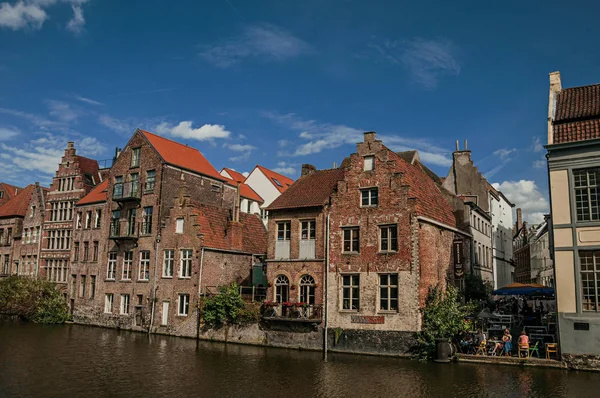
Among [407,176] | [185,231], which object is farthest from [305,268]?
[185,231]

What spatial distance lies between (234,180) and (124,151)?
1985cm

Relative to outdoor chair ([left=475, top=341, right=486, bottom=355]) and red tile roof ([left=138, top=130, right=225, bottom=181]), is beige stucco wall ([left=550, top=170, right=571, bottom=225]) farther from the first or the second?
red tile roof ([left=138, top=130, right=225, bottom=181])

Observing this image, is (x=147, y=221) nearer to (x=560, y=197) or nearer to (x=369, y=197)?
(x=369, y=197)

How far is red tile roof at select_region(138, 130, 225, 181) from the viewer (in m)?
41.2

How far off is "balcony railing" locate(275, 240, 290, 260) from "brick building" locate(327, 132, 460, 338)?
328cm

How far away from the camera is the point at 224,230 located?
37.9 meters

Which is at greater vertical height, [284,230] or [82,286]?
[284,230]

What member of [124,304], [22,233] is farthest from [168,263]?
[22,233]

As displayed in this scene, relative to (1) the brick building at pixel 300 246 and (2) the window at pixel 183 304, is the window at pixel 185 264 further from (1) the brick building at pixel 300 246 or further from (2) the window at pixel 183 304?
(1) the brick building at pixel 300 246

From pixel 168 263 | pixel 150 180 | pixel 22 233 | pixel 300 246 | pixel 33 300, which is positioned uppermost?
pixel 150 180

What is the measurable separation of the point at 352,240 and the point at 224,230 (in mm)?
12304

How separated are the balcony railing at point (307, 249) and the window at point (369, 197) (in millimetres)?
4078

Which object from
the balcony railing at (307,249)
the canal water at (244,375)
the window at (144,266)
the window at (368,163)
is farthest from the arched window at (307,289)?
the window at (144,266)

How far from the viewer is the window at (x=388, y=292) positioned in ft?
90.1
